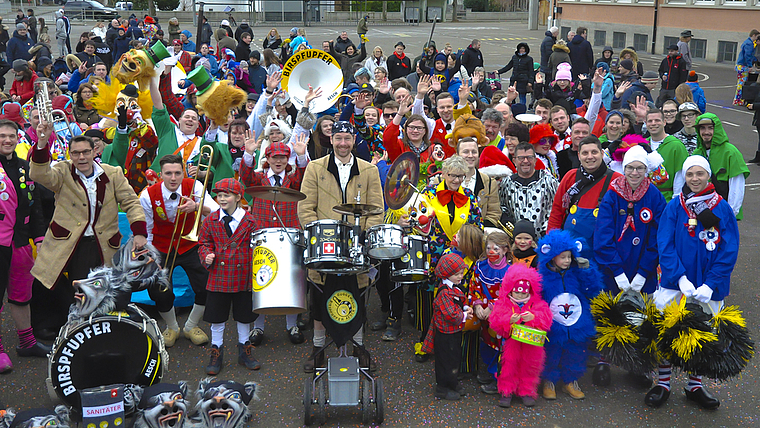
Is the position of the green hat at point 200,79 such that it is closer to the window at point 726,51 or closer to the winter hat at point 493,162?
the winter hat at point 493,162

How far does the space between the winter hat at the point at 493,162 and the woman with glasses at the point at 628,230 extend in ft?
4.96

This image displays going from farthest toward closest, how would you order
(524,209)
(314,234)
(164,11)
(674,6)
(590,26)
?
(164,11)
(590,26)
(674,6)
(524,209)
(314,234)

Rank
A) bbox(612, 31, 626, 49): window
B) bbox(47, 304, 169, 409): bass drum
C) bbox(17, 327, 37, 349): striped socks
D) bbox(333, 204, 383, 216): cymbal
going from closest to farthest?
1. bbox(47, 304, 169, 409): bass drum
2. bbox(333, 204, 383, 216): cymbal
3. bbox(17, 327, 37, 349): striped socks
4. bbox(612, 31, 626, 49): window

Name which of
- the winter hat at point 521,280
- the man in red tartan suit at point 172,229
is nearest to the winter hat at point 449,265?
the winter hat at point 521,280

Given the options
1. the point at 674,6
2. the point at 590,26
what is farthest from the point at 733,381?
the point at 590,26

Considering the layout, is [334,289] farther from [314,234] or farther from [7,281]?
[7,281]

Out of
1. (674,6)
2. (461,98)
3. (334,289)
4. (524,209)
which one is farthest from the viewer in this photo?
(674,6)

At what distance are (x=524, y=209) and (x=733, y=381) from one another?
7.64 ft

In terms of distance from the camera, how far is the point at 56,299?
6.80 m

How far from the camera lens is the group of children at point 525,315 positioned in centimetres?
547

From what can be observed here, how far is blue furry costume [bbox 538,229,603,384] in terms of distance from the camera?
18.3 ft

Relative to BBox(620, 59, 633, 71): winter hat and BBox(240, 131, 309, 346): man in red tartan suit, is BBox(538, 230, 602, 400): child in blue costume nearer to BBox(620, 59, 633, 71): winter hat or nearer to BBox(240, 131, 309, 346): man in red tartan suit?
BBox(240, 131, 309, 346): man in red tartan suit

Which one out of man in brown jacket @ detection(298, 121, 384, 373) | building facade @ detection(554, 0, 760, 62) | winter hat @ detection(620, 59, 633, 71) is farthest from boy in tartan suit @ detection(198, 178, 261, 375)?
building facade @ detection(554, 0, 760, 62)

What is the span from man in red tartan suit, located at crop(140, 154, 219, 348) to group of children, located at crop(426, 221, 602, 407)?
7.82ft
